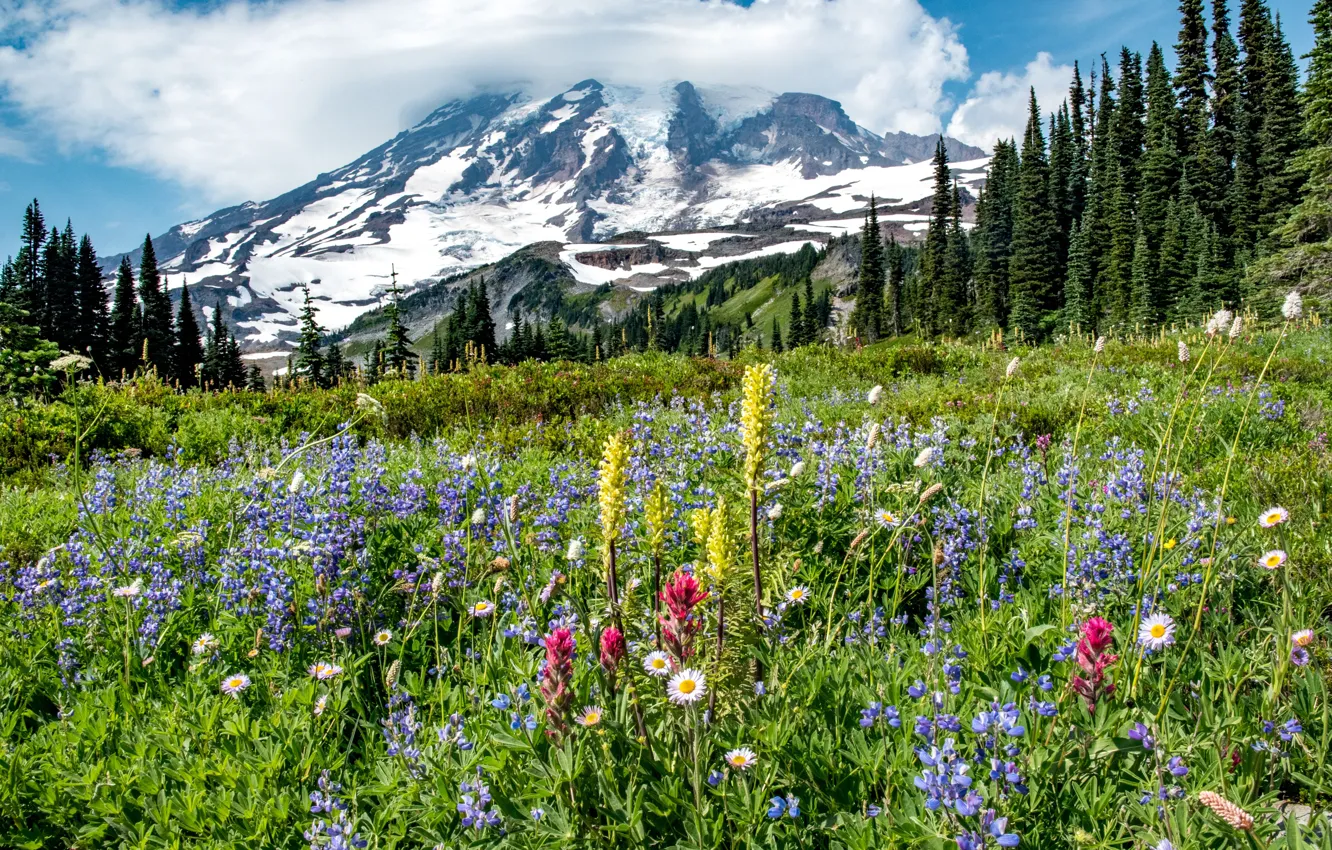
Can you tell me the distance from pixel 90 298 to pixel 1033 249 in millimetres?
99013

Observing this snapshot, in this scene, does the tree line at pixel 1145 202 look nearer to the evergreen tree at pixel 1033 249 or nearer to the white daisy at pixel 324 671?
the evergreen tree at pixel 1033 249

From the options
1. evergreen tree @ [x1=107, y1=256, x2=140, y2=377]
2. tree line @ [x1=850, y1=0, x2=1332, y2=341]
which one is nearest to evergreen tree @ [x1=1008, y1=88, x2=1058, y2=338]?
tree line @ [x1=850, y1=0, x2=1332, y2=341]

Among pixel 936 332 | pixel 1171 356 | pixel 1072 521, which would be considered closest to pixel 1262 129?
pixel 936 332

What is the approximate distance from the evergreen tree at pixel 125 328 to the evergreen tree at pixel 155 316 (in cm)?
105

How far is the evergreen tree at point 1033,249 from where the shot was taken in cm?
7546

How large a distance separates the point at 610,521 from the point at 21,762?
9.13ft

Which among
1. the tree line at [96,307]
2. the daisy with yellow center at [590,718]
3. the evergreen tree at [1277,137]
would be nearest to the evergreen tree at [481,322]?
the tree line at [96,307]

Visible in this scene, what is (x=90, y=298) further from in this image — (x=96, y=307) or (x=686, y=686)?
(x=686, y=686)

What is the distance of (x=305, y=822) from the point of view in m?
2.59

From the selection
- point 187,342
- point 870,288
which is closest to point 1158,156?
point 870,288

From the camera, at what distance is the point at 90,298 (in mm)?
78750

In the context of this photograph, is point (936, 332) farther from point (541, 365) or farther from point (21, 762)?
point (21, 762)

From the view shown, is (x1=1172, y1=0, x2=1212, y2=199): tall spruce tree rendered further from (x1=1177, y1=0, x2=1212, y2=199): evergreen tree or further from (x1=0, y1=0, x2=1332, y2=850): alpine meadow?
(x1=0, y1=0, x2=1332, y2=850): alpine meadow

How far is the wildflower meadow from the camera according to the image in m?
2.22
